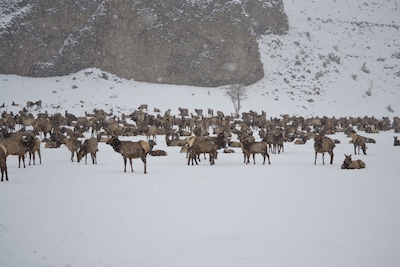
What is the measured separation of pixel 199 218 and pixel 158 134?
25.7 metres

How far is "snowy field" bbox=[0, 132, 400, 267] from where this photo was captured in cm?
679

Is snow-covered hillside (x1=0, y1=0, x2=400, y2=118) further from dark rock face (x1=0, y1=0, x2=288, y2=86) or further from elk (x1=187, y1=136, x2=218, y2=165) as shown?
elk (x1=187, y1=136, x2=218, y2=165)

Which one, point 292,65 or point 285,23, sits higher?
point 285,23

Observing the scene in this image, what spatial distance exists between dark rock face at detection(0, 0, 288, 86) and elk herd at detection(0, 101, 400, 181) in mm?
17668

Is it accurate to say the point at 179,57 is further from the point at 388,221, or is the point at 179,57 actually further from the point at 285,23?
the point at 388,221

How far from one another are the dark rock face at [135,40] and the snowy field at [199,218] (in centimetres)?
5023

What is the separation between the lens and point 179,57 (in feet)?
214

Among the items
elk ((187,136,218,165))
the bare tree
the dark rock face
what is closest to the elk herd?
elk ((187,136,218,165))

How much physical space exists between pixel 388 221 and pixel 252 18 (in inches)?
3133

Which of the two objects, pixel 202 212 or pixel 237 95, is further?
pixel 237 95

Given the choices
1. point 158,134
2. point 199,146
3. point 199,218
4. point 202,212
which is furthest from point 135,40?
point 199,218

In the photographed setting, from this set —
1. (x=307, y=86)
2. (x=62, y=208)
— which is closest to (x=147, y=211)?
(x=62, y=208)

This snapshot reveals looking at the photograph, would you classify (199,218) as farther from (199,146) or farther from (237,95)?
(237,95)

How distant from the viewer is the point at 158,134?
3425 centimetres
